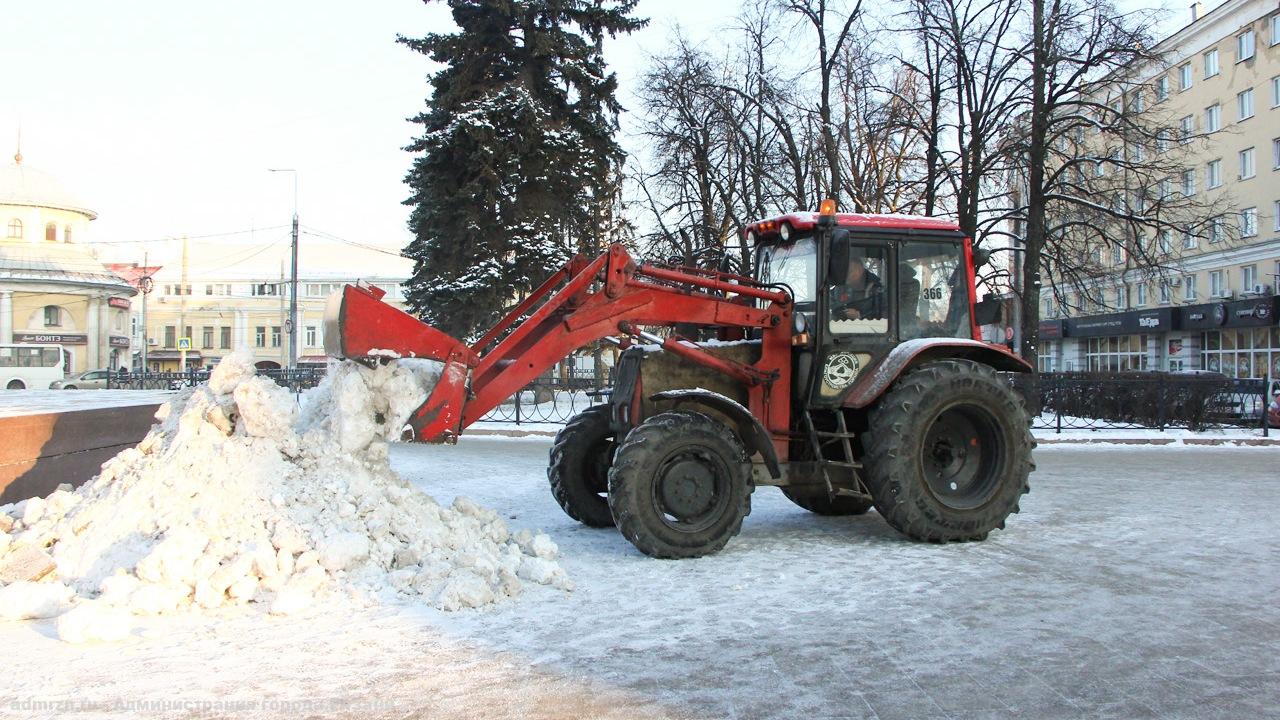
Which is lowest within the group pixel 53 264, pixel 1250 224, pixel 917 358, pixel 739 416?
pixel 739 416

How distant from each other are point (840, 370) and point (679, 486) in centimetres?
176

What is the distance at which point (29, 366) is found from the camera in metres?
40.9

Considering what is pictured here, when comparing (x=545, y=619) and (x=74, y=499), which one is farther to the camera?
(x=74, y=499)

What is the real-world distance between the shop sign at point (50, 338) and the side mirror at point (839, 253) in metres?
69.1

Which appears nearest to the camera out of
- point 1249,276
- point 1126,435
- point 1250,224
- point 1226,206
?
point 1126,435

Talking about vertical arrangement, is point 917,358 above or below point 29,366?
below

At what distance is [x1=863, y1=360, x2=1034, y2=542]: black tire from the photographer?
721cm

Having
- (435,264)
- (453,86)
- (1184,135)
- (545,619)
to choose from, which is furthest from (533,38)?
(545,619)

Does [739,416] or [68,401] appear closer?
[739,416]

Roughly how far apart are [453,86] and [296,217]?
12014 millimetres

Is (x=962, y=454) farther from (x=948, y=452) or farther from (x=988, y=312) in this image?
(x=988, y=312)

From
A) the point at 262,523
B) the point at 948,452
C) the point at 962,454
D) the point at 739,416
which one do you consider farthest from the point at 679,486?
the point at 262,523

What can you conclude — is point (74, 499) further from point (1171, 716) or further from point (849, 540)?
point (1171, 716)

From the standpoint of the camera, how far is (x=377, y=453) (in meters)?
6.61
